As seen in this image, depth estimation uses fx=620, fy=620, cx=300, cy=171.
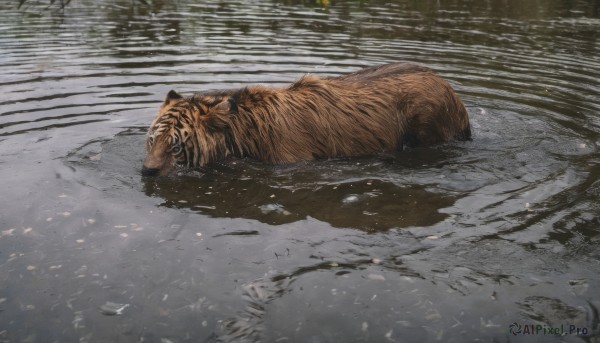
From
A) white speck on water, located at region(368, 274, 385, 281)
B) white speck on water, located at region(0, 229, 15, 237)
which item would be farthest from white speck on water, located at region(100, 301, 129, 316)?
white speck on water, located at region(368, 274, 385, 281)

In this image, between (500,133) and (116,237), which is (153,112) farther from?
(500,133)

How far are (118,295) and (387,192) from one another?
3.44 metres

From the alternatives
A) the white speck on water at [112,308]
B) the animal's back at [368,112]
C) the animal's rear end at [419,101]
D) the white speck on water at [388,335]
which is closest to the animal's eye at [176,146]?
the animal's back at [368,112]

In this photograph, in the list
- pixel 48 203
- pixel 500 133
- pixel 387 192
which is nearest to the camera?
pixel 48 203

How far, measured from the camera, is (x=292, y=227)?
631 cm

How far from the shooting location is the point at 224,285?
520cm

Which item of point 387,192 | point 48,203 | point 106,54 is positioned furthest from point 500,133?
point 106,54

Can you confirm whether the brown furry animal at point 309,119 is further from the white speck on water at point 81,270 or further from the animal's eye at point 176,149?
the white speck on water at point 81,270

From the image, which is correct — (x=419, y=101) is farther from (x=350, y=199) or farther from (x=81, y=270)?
(x=81, y=270)

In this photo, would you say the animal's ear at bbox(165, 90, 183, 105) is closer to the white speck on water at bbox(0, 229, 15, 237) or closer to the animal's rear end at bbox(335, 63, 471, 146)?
the animal's rear end at bbox(335, 63, 471, 146)

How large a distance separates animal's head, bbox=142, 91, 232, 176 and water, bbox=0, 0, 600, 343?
24cm

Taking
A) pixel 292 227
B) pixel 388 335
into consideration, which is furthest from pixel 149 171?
pixel 388 335

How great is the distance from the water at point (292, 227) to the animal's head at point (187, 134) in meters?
0.24

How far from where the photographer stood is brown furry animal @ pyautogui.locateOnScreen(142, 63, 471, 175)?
7.74 meters
